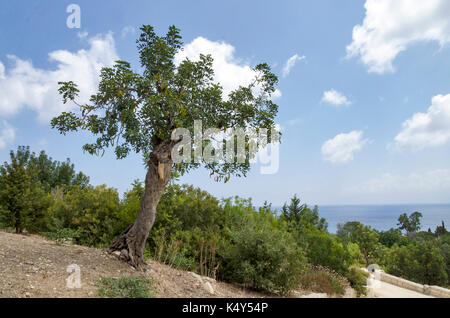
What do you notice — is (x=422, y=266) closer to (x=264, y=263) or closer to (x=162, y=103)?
(x=264, y=263)

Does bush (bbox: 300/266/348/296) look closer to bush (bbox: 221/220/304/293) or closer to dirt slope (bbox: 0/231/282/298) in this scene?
bush (bbox: 221/220/304/293)

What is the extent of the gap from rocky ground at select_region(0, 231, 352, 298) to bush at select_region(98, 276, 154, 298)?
0.41 ft

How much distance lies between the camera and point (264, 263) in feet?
21.4

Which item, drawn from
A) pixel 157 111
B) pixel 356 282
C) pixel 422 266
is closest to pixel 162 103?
pixel 157 111

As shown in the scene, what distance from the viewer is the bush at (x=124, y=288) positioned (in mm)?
4189

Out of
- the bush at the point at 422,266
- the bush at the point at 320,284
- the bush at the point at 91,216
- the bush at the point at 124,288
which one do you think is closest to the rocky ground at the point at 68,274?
the bush at the point at 124,288

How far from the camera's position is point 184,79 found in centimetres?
612

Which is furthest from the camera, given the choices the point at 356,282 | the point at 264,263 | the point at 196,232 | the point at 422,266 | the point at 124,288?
the point at 422,266

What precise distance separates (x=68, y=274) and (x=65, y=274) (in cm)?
4

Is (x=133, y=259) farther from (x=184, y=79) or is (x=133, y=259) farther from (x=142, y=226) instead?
(x=184, y=79)

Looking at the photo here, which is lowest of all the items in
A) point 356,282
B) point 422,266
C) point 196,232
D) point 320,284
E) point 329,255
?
point 422,266

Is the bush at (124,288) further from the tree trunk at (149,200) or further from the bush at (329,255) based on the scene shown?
the bush at (329,255)

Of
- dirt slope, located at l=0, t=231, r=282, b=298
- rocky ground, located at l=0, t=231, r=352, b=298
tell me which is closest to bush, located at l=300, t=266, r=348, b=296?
rocky ground, located at l=0, t=231, r=352, b=298
